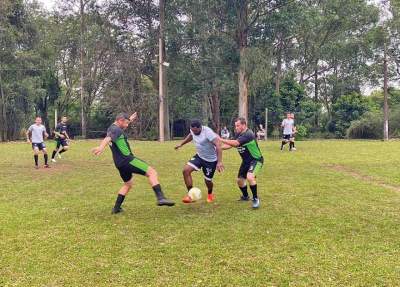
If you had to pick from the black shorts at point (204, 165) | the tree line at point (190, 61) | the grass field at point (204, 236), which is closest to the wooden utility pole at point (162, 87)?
the tree line at point (190, 61)

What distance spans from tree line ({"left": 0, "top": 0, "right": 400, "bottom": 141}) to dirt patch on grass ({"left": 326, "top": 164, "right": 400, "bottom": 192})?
20998 millimetres

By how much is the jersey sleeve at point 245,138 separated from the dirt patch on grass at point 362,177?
13.5 ft

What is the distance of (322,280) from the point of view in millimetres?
4746

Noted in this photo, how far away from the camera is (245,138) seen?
27.9 feet

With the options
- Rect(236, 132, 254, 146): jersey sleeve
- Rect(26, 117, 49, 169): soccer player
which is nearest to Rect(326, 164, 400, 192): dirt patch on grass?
Rect(236, 132, 254, 146): jersey sleeve

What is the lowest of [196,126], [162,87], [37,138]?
[37,138]

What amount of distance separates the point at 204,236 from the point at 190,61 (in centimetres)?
3527

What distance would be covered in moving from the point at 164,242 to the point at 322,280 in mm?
2313

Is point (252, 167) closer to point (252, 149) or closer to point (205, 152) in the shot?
point (252, 149)

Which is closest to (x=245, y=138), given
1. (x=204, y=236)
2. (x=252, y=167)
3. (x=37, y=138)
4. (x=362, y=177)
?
(x=252, y=167)

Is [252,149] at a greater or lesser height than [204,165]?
greater

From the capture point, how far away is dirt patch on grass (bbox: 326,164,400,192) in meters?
10.8

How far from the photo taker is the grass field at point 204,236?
491cm

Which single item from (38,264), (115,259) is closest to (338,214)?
(115,259)
